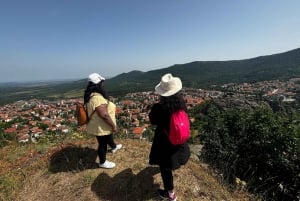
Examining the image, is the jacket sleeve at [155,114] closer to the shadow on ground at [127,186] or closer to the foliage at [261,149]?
the shadow on ground at [127,186]

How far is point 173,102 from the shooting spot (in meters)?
3.06

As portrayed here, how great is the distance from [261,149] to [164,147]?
745 cm

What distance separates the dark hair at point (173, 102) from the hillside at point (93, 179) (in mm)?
1400

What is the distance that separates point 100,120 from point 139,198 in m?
1.37

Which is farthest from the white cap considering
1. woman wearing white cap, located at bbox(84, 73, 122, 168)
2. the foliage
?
the foliage

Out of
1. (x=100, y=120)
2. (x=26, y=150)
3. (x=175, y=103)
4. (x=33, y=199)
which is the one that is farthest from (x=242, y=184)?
(x=26, y=150)

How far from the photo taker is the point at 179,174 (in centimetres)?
401

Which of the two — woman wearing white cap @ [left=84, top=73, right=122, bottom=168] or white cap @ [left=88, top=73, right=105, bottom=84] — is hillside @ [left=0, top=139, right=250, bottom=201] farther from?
white cap @ [left=88, top=73, right=105, bottom=84]

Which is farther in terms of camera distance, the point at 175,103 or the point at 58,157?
the point at 58,157

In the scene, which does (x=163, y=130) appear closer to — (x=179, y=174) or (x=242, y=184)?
(x=179, y=174)

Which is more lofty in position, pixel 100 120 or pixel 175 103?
pixel 175 103

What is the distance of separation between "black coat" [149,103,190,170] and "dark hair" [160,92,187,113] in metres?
0.06

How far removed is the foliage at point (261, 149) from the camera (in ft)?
23.0

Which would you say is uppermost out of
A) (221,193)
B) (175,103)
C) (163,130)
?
(175,103)
